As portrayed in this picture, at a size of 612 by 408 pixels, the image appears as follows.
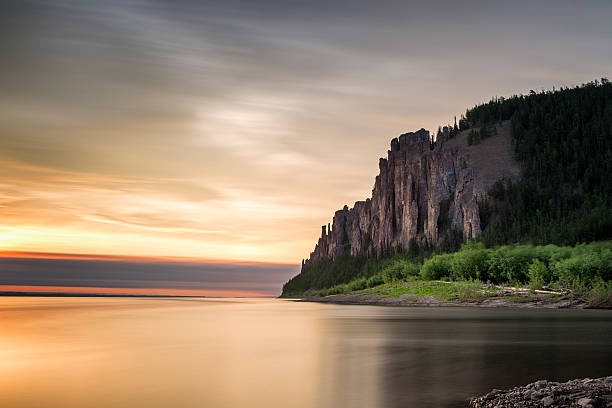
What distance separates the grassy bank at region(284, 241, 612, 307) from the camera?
300 feet

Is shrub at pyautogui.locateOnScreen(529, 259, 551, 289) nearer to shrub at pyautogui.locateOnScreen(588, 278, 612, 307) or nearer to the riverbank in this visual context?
the riverbank

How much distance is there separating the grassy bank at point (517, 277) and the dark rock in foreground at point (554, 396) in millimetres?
79059

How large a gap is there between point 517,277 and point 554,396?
103 meters

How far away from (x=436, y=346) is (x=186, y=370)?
16.0 m

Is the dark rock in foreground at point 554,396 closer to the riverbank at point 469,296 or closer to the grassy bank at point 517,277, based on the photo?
the riverbank at point 469,296

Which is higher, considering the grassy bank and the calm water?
the grassy bank

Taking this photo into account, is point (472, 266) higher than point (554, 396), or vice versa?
point (472, 266)

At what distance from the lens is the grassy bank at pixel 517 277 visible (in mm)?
91312

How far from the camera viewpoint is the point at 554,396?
1418cm

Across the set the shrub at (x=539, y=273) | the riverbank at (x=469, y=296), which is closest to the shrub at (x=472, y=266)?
the riverbank at (x=469, y=296)

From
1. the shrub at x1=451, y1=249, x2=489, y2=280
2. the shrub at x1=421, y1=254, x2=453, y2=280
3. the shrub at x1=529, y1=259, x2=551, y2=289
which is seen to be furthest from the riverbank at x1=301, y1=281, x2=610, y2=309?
the shrub at x1=529, y1=259, x2=551, y2=289

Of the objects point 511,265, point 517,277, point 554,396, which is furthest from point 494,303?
point 554,396

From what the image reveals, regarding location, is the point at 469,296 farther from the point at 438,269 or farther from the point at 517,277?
the point at 438,269

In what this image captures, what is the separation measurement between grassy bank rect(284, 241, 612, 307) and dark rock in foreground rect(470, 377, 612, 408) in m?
79.1
